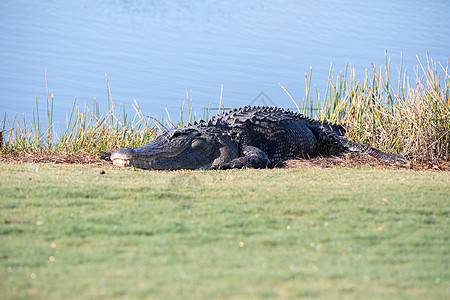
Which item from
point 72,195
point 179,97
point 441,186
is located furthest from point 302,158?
point 179,97

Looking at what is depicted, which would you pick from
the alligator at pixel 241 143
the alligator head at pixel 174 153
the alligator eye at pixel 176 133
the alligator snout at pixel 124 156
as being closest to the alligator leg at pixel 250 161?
the alligator at pixel 241 143

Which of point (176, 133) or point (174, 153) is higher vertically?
point (176, 133)

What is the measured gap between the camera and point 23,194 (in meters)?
4.26

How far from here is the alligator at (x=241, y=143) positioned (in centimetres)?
660

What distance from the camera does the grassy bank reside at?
718cm

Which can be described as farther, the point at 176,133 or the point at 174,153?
the point at 176,133

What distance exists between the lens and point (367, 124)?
8.40 m

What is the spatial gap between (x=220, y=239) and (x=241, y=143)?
4141 mm

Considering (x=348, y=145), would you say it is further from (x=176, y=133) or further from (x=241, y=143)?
(x=176, y=133)

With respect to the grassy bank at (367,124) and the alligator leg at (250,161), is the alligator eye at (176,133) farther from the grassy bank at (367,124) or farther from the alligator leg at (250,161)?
the grassy bank at (367,124)

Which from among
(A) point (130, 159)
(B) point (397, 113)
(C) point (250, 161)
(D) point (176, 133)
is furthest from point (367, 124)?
(A) point (130, 159)

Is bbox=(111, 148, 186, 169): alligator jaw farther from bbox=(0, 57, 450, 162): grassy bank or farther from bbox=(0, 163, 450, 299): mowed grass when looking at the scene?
bbox=(0, 57, 450, 162): grassy bank

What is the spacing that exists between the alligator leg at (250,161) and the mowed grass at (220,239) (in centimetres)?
134

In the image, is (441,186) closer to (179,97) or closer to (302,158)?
(302,158)
